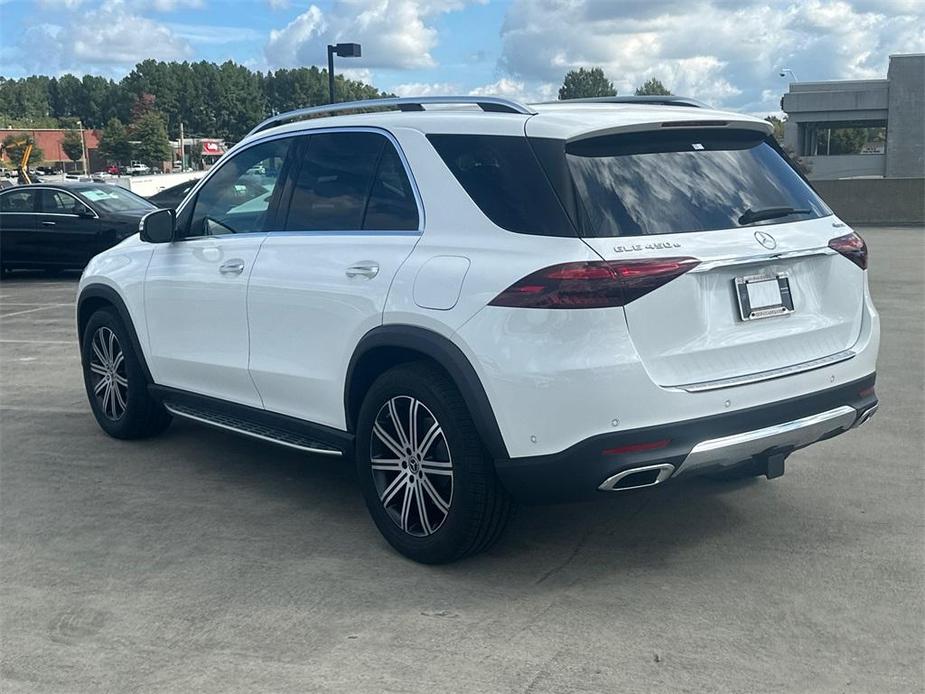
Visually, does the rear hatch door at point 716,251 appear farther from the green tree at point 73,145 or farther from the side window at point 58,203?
the green tree at point 73,145

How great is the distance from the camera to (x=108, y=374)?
6.63m

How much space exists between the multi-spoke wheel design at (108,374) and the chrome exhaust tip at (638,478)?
12.2 ft

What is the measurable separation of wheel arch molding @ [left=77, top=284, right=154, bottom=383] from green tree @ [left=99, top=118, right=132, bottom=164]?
339 ft

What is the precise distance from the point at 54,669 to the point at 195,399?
2322 millimetres

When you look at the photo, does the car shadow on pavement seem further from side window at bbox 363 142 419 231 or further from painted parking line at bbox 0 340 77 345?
painted parking line at bbox 0 340 77 345

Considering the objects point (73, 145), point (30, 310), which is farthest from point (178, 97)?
point (30, 310)

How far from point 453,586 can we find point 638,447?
1.00 meters

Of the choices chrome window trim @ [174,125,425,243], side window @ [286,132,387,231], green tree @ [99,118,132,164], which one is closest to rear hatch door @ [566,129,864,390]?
chrome window trim @ [174,125,425,243]

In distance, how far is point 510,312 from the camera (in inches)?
152

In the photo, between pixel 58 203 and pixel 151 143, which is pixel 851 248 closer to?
pixel 58 203

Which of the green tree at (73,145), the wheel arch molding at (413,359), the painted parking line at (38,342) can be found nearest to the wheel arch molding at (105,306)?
the wheel arch molding at (413,359)

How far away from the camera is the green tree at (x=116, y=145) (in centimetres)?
10438

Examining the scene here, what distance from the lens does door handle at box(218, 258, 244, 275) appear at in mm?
5299

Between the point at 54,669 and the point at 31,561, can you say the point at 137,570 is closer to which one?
the point at 31,561
